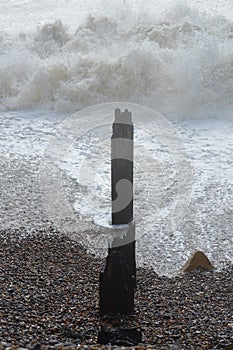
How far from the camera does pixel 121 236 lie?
3438 millimetres

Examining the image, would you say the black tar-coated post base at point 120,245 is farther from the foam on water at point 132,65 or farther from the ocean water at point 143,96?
the foam on water at point 132,65

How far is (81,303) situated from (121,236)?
541mm

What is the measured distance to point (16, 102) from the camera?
10.8 meters

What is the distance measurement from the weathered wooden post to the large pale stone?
1032 mm

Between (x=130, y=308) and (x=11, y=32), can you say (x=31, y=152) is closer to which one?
(x=130, y=308)

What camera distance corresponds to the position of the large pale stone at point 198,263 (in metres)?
4.54

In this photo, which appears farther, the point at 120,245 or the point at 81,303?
the point at 81,303

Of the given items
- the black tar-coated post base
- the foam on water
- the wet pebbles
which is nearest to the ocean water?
the foam on water

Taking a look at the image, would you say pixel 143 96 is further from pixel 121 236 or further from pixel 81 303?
pixel 121 236

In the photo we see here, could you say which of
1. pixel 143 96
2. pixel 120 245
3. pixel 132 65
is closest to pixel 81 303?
pixel 120 245

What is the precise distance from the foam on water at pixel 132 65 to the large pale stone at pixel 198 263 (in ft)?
19.3

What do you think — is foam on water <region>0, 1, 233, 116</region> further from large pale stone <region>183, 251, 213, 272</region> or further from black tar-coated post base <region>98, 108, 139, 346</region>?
black tar-coated post base <region>98, 108, 139, 346</region>

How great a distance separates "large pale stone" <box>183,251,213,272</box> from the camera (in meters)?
4.54

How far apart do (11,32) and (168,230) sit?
465 inches
